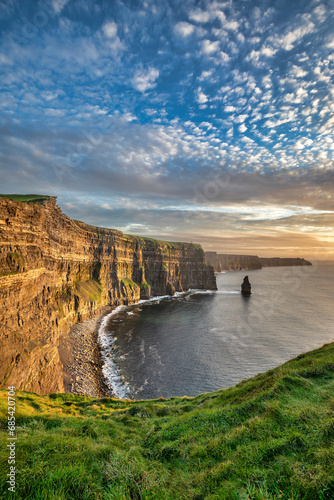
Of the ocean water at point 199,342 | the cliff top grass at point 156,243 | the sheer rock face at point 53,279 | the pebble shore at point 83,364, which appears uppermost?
the cliff top grass at point 156,243

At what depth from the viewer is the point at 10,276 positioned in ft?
87.7

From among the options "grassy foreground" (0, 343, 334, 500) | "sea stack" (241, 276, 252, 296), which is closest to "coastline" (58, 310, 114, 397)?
"grassy foreground" (0, 343, 334, 500)

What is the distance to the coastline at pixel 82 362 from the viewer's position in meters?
36.5

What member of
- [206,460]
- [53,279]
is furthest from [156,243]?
[206,460]

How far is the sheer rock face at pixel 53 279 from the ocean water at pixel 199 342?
12367 mm

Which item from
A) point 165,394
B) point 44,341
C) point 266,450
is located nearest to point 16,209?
point 44,341

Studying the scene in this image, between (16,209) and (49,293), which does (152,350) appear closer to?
(49,293)

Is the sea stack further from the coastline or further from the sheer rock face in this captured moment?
the coastline

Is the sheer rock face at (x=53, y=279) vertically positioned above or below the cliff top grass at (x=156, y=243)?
below

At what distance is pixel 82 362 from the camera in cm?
4459

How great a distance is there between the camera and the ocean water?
41.0m

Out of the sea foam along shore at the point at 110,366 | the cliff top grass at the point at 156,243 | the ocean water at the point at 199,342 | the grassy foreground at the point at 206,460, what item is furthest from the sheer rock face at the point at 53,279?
the grassy foreground at the point at 206,460

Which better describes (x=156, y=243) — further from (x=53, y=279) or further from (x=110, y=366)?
(x=110, y=366)

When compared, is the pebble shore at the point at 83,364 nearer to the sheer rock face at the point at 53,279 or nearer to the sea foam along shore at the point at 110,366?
the sea foam along shore at the point at 110,366
